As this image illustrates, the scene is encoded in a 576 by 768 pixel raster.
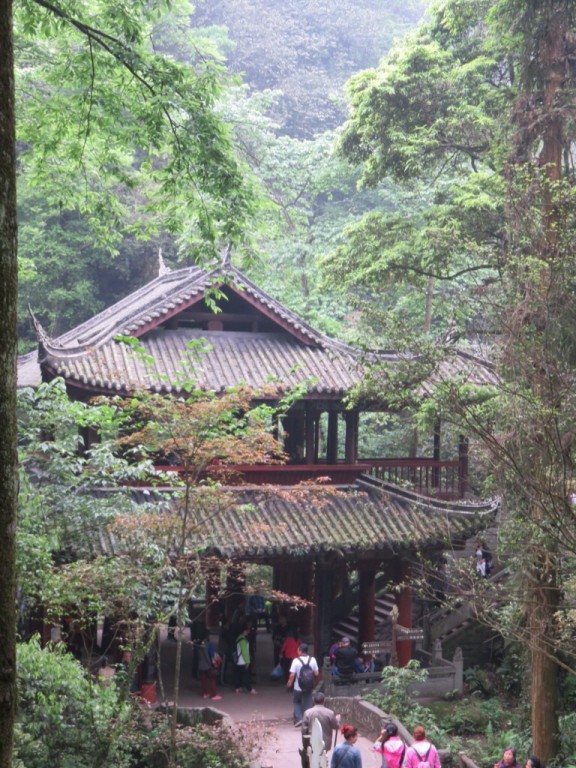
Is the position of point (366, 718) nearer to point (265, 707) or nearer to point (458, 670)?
point (265, 707)

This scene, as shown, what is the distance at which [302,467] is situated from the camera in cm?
1731

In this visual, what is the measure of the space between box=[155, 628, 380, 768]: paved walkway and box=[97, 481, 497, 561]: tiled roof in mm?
2388

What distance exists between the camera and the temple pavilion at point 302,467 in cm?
1560

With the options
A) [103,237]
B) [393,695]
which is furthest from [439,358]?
[393,695]

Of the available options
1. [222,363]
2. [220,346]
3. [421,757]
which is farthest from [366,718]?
[220,346]

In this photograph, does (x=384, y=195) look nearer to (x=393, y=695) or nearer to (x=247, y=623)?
(x=247, y=623)

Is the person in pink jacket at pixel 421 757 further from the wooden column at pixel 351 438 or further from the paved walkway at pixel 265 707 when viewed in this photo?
the wooden column at pixel 351 438

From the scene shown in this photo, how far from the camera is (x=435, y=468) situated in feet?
59.8

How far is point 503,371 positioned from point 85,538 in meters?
5.29

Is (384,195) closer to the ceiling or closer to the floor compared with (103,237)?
closer to the ceiling

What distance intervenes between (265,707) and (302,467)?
429 centimetres

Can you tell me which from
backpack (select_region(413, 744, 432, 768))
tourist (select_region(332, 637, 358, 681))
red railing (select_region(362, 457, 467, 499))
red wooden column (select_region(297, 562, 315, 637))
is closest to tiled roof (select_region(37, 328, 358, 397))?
red railing (select_region(362, 457, 467, 499))

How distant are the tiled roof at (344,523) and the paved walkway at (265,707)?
2.39 m

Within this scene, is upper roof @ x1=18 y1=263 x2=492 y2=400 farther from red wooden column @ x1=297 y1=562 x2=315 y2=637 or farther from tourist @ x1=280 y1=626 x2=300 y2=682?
tourist @ x1=280 y1=626 x2=300 y2=682
